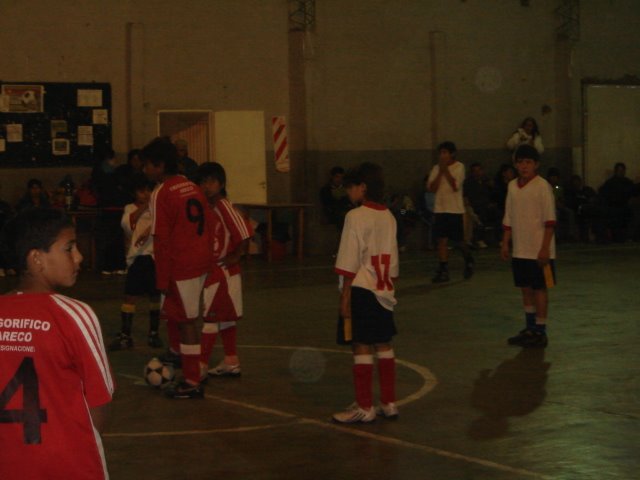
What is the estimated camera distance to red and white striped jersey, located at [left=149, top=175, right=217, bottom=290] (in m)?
9.61

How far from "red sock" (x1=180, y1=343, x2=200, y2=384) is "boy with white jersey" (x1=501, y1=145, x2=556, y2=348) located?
3963 millimetres

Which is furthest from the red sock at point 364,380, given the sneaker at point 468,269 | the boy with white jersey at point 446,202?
the sneaker at point 468,269

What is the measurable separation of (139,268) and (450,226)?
695 centimetres

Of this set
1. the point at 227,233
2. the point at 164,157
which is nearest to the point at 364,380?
the point at 227,233

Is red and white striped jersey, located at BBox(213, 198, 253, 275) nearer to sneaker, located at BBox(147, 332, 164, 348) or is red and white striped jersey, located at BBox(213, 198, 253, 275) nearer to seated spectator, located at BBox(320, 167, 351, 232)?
sneaker, located at BBox(147, 332, 164, 348)

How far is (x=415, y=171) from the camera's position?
2508cm

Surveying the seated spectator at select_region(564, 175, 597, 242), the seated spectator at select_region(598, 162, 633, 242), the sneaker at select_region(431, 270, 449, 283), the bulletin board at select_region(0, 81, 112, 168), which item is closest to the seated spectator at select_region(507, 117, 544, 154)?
the seated spectator at select_region(564, 175, 597, 242)

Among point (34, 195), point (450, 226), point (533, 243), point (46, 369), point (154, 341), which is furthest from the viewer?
point (34, 195)

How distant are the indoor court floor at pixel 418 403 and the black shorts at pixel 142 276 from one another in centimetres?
67

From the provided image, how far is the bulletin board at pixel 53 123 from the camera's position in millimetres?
20812

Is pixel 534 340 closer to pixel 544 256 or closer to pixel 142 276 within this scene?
pixel 544 256

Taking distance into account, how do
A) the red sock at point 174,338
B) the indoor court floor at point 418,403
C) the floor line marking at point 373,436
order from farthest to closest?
1. the red sock at point 174,338
2. the indoor court floor at point 418,403
3. the floor line marking at point 373,436

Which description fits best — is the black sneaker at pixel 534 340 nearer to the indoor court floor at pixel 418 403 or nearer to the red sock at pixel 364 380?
the indoor court floor at pixel 418 403

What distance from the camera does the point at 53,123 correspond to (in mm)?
21125
